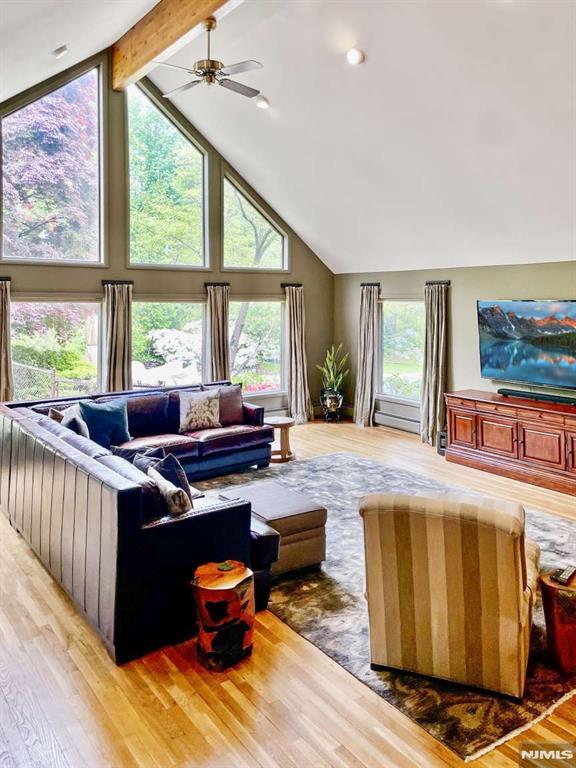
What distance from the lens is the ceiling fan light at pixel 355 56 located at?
5.50 meters

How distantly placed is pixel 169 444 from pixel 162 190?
395 cm

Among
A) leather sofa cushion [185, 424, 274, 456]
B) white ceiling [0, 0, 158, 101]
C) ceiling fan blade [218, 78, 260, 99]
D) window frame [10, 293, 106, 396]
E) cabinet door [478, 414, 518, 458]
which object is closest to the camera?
white ceiling [0, 0, 158, 101]

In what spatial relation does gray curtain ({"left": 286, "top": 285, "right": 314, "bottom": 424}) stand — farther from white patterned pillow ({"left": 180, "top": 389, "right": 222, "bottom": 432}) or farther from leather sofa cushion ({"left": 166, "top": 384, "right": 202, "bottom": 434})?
leather sofa cushion ({"left": 166, "top": 384, "right": 202, "bottom": 434})

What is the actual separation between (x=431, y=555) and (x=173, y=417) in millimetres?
4432

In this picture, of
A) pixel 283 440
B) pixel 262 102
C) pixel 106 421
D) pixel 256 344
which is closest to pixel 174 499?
pixel 106 421

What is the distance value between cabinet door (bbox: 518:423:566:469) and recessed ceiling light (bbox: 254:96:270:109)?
4.48 meters

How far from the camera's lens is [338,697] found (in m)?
2.97

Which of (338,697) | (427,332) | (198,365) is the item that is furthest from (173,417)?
(338,697)

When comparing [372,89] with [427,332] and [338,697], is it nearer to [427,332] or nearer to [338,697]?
[427,332]

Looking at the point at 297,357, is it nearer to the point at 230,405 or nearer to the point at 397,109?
the point at 230,405

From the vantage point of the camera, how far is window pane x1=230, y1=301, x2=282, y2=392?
936 cm

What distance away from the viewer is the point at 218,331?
885 centimetres

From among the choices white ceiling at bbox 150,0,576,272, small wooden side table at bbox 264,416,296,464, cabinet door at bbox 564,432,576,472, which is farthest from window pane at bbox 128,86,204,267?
cabinet door at bbox 564,432,576,472

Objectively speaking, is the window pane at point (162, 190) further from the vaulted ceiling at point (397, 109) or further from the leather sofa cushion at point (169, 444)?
the leather sofa cushion at point (169, 444)
